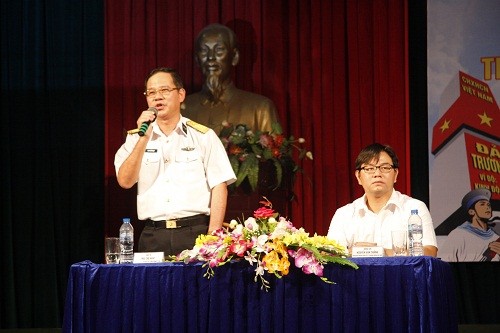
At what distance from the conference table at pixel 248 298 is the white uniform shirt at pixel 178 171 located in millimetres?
925

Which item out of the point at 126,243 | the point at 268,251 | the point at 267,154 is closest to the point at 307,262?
the point at 268,251

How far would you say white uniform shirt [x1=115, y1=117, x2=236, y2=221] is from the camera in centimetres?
390

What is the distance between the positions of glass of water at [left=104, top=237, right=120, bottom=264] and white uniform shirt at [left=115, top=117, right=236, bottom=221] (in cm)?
64

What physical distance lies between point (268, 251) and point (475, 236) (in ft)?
9.27

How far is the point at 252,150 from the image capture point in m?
4.91

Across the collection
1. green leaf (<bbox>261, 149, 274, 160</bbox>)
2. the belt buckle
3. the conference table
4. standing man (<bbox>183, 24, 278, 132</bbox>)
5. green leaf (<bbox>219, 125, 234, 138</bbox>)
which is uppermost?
standing man (<bbox>183, 24, 278, 132</bbox>)

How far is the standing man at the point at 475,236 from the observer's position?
5297 millimetres

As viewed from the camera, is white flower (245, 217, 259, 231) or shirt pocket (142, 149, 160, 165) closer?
white flower (245, 217, 259, 231)

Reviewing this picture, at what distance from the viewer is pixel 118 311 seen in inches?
117

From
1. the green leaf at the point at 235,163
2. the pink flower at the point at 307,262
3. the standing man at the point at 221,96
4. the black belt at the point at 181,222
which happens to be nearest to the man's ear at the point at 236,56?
the standing man at the point at 221,96

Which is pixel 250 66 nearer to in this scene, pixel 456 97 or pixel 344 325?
pixel 456 97

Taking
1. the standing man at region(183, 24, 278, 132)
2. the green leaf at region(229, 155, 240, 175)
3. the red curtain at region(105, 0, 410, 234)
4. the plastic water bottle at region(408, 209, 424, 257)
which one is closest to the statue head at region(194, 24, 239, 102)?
the standing man at region(183, 24, 278, 132)

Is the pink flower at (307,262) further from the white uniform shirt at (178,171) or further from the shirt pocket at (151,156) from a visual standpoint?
the shirt pocket at (151,156)

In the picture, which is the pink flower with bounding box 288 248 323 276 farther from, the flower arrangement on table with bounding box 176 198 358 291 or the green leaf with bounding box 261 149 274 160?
the green leaf with bounding box 261 149 274 160
